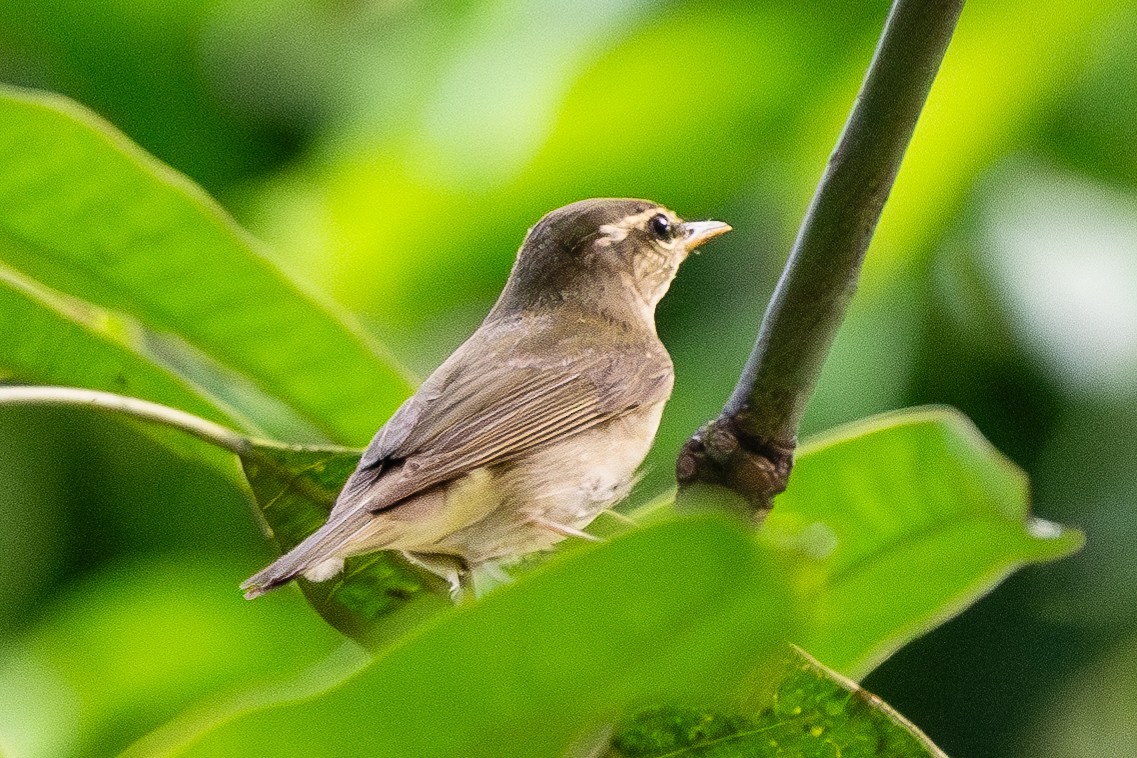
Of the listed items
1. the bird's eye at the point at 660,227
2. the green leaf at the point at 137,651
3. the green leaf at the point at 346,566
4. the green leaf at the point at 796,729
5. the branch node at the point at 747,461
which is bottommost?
the green leaf at the point at 137,651

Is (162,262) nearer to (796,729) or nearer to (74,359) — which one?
(74,359)

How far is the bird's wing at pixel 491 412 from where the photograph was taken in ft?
4.46

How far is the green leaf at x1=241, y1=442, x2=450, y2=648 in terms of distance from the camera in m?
1.20

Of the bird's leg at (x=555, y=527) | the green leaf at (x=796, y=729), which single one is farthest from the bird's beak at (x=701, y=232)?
the green leaf at (x=796, y=729)

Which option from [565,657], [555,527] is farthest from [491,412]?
[565,657]

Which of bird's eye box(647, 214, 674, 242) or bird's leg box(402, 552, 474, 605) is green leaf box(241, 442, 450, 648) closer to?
bird's leg box(402, 552, 474, 605)

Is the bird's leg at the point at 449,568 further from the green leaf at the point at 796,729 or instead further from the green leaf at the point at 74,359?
the green leaf at the point at 796,729

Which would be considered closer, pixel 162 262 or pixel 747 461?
pixel 747 461

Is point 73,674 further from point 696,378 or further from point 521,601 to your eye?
point 521,601

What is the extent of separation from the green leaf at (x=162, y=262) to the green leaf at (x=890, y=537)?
0.46 meters

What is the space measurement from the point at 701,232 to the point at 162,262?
0.74 metres

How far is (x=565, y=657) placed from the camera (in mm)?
789

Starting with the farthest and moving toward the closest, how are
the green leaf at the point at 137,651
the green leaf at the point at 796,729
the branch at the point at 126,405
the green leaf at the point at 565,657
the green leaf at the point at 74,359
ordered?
the green leaf at the point at 137,651 < the green leaf at the point at 74,359 < the branch at the point at 126,405 < the green leaf at the point at 796,729 < the green leaf at the point at 565,657

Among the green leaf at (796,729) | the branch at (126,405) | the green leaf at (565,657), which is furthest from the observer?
the branch at (126,405)
